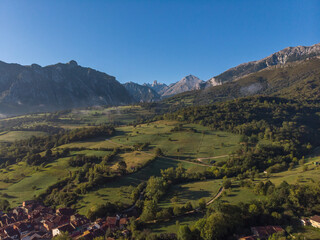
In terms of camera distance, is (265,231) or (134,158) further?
(134,158)

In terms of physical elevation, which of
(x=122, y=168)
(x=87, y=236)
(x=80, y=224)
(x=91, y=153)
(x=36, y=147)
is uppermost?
(x=36, y=147)

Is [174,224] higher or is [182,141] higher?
[182,141]

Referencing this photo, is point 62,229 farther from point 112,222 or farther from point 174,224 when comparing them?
point 174,224

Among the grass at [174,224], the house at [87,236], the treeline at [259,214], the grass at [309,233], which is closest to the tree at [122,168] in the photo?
the grass at [174,224]

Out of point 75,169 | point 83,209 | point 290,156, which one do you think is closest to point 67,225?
point 83,209

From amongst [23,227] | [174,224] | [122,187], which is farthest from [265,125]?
[23,227]

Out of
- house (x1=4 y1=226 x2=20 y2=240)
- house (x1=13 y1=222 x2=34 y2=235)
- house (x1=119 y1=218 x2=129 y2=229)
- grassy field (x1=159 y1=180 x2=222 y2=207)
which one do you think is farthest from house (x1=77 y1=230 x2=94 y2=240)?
grassy field (x1=159 y1=180 x2=222 y2=207)

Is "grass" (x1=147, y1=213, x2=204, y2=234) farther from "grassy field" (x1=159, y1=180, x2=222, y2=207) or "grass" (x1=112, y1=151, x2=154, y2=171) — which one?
"grass" (x1=112, y1=151, x2=154, y2=171)

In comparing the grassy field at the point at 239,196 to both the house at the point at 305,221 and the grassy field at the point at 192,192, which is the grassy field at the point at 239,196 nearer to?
the grassy field at the point at 192,192
